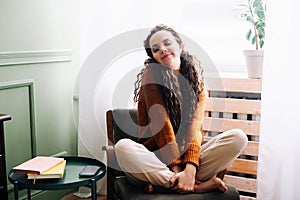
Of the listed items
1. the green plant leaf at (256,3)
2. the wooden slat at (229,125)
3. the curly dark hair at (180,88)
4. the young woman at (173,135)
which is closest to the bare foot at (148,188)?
the young woman at (173,135)

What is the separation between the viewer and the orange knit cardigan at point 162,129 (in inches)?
75.2

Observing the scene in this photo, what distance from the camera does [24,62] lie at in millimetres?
2178

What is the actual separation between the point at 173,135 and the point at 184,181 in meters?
0.24

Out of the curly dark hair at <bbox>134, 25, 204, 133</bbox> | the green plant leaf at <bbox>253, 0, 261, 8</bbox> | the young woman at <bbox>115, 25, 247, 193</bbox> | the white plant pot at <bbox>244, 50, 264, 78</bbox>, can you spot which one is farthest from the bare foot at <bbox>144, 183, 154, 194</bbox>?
the green plant leaf at <bbox>253, 0, 261, 8</bbox>

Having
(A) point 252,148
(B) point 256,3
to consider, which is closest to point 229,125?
(A) point 252,148

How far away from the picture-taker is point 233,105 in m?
2.37

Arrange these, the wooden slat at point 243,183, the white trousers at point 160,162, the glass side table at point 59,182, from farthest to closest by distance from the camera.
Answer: the wooden slat at point 243,183 → the white trousers at point 160,162 → the glass side table at point 59,182

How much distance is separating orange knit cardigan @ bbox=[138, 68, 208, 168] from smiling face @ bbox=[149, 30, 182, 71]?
98mm

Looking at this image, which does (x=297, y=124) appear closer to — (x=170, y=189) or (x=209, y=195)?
(x=209, y=195)

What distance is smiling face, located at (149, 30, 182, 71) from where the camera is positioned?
6.55ft

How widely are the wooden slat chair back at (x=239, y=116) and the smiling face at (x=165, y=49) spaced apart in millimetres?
500

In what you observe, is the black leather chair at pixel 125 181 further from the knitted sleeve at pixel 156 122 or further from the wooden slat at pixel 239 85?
the wooden slat at pixel 239 85

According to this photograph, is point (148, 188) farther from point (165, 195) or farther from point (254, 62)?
point (254, 62)

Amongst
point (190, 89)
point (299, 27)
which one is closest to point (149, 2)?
point (190, 89)
